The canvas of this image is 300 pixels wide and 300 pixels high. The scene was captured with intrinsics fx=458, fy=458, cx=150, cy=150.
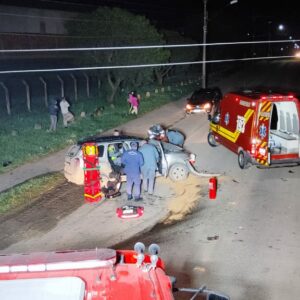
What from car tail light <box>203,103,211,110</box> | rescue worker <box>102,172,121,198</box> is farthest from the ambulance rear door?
car tail light <box>203,103,211,110</box>

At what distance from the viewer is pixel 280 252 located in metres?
8.87

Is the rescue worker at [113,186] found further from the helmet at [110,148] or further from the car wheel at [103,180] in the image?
the helmet at [110,148]

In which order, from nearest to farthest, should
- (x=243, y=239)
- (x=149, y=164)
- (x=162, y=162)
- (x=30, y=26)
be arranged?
(x=243, y=239)
(x=149, y=164)
(x=162, y=162)
(x=30, y=26)

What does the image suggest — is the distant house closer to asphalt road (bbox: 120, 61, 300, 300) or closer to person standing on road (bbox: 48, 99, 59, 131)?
person standing on road (bbox: 48, 99, 59, 131)

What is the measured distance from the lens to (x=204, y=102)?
2491cm

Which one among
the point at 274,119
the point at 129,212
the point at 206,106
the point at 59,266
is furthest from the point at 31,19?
the point at 59,266

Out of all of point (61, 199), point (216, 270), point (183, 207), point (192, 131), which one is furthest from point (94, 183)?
point (192, 131)

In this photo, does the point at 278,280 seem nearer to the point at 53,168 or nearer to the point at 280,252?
the point at 280,252

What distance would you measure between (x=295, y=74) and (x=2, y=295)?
157 feet

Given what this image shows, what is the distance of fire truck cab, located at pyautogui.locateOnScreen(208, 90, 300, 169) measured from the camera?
13266mm

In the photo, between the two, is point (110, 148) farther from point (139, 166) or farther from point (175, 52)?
point (175, 52)

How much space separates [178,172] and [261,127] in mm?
2731

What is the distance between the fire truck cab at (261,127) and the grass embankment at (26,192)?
18.5 feet

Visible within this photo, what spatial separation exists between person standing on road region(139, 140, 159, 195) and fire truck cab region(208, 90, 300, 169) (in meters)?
3.12
